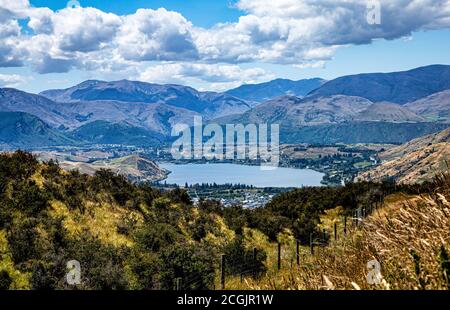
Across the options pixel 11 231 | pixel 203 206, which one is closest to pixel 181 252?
pixel 11 231

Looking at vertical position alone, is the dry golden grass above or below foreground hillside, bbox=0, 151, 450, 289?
above

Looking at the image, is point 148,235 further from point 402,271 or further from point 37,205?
point 402,271

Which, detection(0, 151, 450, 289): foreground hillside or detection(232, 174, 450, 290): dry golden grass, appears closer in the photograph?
detection(232, 174, 450, 290): dry golden grass

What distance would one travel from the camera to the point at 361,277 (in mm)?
5746

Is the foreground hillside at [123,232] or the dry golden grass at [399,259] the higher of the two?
A: the dry golden grass at [399,259]

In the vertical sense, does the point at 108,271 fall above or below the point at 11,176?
below

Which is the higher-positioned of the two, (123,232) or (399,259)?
(399,259)

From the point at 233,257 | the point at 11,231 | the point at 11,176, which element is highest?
the point at 11,176

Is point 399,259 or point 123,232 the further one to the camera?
point 123,232

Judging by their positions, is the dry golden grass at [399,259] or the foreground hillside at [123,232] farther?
the foreground hillside at [123,232]
